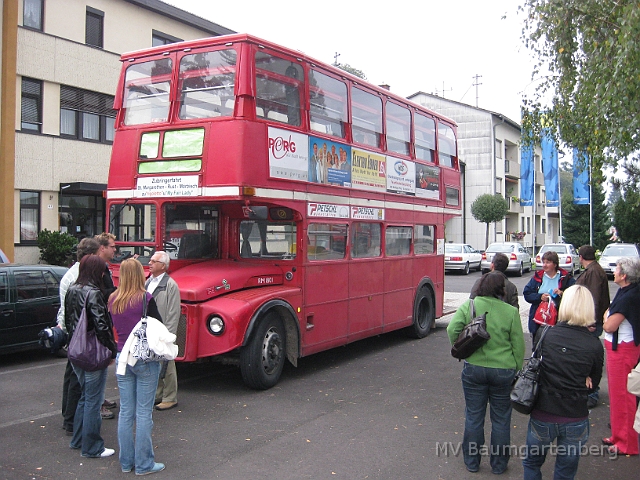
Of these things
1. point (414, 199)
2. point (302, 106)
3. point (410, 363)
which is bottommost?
point (410, 363)

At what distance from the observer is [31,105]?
66.0 feet

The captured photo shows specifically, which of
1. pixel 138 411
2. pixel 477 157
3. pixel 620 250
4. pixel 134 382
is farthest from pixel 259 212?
pixel 477 157

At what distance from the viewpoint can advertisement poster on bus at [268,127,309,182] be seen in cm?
812

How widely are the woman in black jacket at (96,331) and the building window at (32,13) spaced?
1763cm

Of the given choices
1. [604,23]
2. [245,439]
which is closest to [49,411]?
[245,439]

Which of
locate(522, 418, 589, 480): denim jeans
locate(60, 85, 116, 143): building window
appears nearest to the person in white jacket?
locate(522, 418, 589, 480): denim jeans

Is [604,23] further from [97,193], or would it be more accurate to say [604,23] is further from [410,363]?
[97,193]

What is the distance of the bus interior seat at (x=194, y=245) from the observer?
27.8 ft

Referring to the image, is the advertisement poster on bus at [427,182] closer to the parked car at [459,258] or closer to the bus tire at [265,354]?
the bus tire at [265,354]

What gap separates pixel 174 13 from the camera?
80.4 ft

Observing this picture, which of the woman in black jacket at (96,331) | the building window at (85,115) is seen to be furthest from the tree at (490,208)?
the woman in black jacket at (96,331)

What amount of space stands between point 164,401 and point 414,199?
670cm

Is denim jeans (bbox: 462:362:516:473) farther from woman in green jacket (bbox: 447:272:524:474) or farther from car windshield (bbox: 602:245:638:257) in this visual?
car windshield (bbox: 602:245:638:257)

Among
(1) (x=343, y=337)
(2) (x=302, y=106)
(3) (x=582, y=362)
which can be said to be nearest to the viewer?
(3) (x=582, y=362)
